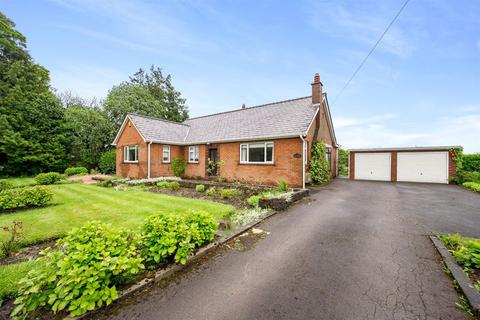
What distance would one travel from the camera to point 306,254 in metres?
4.49

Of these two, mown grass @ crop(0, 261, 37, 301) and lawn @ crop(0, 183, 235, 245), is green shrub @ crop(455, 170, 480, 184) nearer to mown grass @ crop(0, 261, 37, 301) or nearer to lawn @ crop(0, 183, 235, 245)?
lawn @ crop(0, 183, 235, 245)

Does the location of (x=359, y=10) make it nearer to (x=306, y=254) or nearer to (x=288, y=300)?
(x=306, y=254)

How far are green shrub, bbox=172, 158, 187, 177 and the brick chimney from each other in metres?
12.4

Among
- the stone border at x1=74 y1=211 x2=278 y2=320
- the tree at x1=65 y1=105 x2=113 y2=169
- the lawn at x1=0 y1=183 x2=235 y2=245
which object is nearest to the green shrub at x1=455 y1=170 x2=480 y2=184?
the lawn at x1=0 y1=183 x2=235 y2=245

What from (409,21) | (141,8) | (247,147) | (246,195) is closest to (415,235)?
(246,195)

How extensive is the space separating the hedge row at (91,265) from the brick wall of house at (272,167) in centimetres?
957

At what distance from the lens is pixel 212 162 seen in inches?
643

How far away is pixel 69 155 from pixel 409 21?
31590mm

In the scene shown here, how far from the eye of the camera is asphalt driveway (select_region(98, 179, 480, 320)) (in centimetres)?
280

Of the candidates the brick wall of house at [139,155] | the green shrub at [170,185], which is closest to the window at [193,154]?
the brick wall of house at [139,155]

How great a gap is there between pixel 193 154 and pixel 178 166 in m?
1.77

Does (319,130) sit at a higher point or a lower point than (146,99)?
lower

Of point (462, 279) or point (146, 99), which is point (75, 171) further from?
point (462, 279)

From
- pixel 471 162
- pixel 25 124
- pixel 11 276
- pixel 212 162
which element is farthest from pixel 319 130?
pixel 25 124
